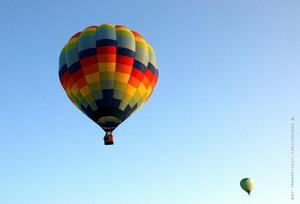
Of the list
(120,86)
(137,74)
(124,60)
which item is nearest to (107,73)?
(120,86)

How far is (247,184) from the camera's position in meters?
77.4

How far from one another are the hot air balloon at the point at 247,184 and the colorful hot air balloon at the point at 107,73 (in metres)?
40.7

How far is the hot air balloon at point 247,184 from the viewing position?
7656cm

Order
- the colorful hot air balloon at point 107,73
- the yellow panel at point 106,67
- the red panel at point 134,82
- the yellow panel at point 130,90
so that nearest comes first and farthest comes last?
the colorful hot air balloon at point 107,73, the yellow panel at point 106,67, the yellow panel at point 130,90, the red panel at point 134,82

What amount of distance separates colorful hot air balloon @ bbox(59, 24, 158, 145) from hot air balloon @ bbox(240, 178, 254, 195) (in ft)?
133

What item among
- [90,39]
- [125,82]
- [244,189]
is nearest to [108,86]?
[125,82]

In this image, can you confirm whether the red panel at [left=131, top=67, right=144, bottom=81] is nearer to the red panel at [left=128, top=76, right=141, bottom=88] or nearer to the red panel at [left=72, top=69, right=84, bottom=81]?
the red panel at [left=128, top=76, right=141, bottom=88]

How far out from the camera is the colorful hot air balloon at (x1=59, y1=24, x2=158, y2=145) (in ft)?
128

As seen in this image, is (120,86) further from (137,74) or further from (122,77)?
(137,74)

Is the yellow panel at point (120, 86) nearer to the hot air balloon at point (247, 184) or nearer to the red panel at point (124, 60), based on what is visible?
the red panel at point (124, 60)

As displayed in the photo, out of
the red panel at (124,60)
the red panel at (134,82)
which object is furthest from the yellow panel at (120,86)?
the red panel at (124,60)

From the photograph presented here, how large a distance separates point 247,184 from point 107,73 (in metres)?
44.7

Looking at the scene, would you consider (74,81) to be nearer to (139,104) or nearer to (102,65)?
(102,65)

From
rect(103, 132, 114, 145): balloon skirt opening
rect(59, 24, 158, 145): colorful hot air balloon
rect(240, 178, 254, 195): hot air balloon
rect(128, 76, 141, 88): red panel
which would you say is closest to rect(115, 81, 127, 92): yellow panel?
rect(59, 24, 158, 145): colorful hot air balloon
